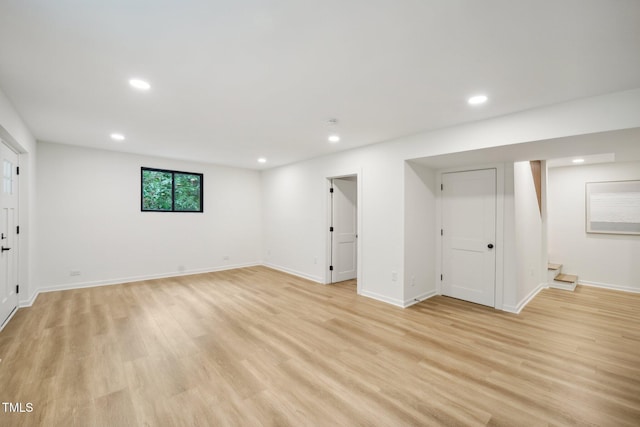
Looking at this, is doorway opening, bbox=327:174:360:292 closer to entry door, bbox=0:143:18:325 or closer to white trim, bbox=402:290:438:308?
white trim, bbox=402:290:438:308

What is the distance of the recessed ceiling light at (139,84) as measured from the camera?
2.41 m

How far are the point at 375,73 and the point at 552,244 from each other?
575 centimetres

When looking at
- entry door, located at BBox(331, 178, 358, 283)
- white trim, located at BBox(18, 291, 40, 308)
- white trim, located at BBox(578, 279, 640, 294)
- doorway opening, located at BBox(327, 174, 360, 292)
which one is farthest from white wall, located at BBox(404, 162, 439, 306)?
white trim, located at BBox(18, 291, 40, 308)

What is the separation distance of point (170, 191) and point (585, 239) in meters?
8.43

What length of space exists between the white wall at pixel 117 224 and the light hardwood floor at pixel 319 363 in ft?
2.94

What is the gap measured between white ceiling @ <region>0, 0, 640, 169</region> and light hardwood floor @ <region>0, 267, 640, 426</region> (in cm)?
251

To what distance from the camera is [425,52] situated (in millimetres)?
1949

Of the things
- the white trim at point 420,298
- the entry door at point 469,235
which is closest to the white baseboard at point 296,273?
the white trim at point 420,298

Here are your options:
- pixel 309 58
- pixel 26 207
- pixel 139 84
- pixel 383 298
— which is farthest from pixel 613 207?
pixel 26 207

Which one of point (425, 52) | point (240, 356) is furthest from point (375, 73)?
point (240, 356)

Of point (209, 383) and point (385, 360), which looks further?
point (385, 360)

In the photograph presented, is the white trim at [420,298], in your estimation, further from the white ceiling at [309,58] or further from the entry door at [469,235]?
the white ceiling at [309,58]

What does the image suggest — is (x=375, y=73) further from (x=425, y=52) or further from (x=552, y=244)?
(x=552, y=244)

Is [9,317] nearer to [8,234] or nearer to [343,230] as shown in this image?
[8,234]
